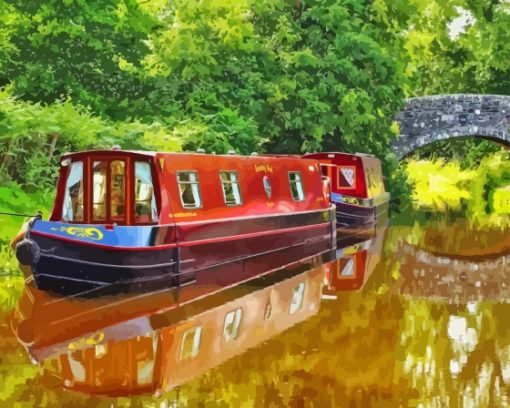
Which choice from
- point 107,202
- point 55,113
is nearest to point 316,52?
point 55,113

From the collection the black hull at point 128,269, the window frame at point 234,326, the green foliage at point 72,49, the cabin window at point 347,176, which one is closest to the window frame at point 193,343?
the window frame at point 234,326

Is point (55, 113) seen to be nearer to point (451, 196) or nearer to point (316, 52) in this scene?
point (316, 52)

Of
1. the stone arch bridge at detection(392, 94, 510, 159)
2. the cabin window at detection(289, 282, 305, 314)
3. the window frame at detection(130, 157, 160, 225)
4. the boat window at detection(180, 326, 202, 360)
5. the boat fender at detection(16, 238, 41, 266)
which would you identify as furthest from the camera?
the stone arch bridge at detection(392, 94, 510, 159)

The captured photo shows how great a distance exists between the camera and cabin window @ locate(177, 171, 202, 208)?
12.5 meters

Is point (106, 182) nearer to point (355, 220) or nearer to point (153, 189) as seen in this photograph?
point (153, 189)

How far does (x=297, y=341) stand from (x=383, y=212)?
17596 millimetres

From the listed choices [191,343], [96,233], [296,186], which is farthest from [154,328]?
[296,186]

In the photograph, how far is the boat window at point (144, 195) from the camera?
11.6 metres

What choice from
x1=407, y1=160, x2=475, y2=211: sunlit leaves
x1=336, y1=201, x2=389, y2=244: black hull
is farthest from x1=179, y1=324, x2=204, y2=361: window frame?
x1=407, y1=160, x2=475, y2=211: sunlit leaves

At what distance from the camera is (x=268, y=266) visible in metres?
13.7

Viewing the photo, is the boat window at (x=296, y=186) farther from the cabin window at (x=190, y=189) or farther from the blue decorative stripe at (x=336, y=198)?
the cabin window at (x=190, y=189)

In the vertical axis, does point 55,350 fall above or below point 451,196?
above

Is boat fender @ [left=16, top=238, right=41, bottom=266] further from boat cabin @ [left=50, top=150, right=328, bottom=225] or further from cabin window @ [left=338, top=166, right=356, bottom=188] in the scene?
cabin window @ [left=338, top=166, right=356, bottom=188]

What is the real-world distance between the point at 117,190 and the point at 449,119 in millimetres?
21991
